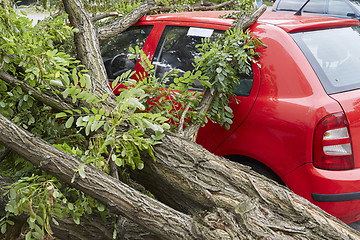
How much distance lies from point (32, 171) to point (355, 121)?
2.09 m

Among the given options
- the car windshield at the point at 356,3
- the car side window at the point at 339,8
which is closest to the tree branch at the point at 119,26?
the car side window at the point at 339,8

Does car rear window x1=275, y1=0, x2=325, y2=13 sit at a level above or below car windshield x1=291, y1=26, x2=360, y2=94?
below

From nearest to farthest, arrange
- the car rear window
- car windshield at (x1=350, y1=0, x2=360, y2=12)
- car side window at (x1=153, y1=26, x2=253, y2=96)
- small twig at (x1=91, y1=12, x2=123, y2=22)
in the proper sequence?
1. car side window at (x1=153, y1=26, x2=253, y2=96)
2. small twig at (x1=91, y1=12, x2=123, y2=22)
3. the car rear window
4. car windshield at (x1=350, y1=0, x2=360, y2=12)

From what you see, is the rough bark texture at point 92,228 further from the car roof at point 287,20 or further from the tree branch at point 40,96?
the car roof at point 287,20

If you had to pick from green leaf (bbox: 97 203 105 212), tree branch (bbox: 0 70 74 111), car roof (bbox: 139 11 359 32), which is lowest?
green leaf (bbox: 97 203 105 212)

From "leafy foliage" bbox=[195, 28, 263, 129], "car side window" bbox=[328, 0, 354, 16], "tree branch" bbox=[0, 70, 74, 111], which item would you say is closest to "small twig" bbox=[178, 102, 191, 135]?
"leafy foliage" bbox=[195, 28, 263, 129]

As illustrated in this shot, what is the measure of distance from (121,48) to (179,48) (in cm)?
79

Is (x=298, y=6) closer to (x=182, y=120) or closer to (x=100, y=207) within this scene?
(x=182, y=120)

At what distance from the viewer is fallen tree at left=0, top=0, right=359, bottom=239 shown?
209 cm

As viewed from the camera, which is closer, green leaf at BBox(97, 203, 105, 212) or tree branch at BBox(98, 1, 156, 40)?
green leaf at BBox(97, 203, 105, 212)

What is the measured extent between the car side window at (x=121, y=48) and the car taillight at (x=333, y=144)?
6.06 feet

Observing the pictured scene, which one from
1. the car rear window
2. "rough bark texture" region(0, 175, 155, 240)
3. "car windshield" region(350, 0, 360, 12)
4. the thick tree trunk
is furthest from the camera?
"car windshield" region(350, 0, 360, 12)

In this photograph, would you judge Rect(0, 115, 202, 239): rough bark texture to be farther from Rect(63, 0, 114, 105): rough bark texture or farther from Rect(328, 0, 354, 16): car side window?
Rect(328, 0, 354, 16): car side window

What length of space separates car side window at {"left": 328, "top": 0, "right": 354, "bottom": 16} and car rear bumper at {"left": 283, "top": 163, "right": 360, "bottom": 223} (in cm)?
818
